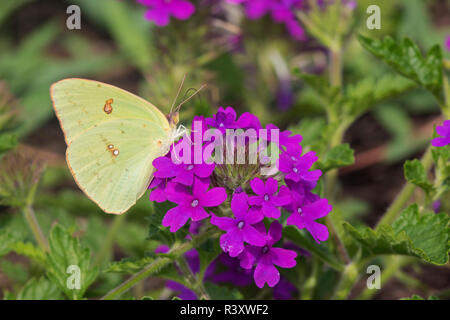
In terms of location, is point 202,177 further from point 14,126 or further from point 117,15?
point 117,15

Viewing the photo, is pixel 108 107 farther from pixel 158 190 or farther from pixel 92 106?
pixel 158 190

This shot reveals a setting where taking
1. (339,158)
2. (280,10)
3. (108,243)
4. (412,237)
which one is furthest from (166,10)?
(412,237)

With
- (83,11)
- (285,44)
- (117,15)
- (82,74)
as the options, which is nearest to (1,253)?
(285,44)

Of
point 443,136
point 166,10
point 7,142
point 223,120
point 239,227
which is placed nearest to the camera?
point 239,227

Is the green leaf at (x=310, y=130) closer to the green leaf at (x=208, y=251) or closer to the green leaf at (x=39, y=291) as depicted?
the green leaf at (x=208, y=251)

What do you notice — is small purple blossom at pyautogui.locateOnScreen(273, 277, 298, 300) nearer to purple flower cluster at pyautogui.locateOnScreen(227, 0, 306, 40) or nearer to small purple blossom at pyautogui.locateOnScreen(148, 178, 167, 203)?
small purple blossom at pyautogui.locateOnScreen(148, 178, 167, 203)

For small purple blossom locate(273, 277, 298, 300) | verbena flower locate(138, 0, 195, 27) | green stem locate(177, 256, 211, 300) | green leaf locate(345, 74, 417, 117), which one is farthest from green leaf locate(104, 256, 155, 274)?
verbena flower locate(138, 0, 195, 27)
